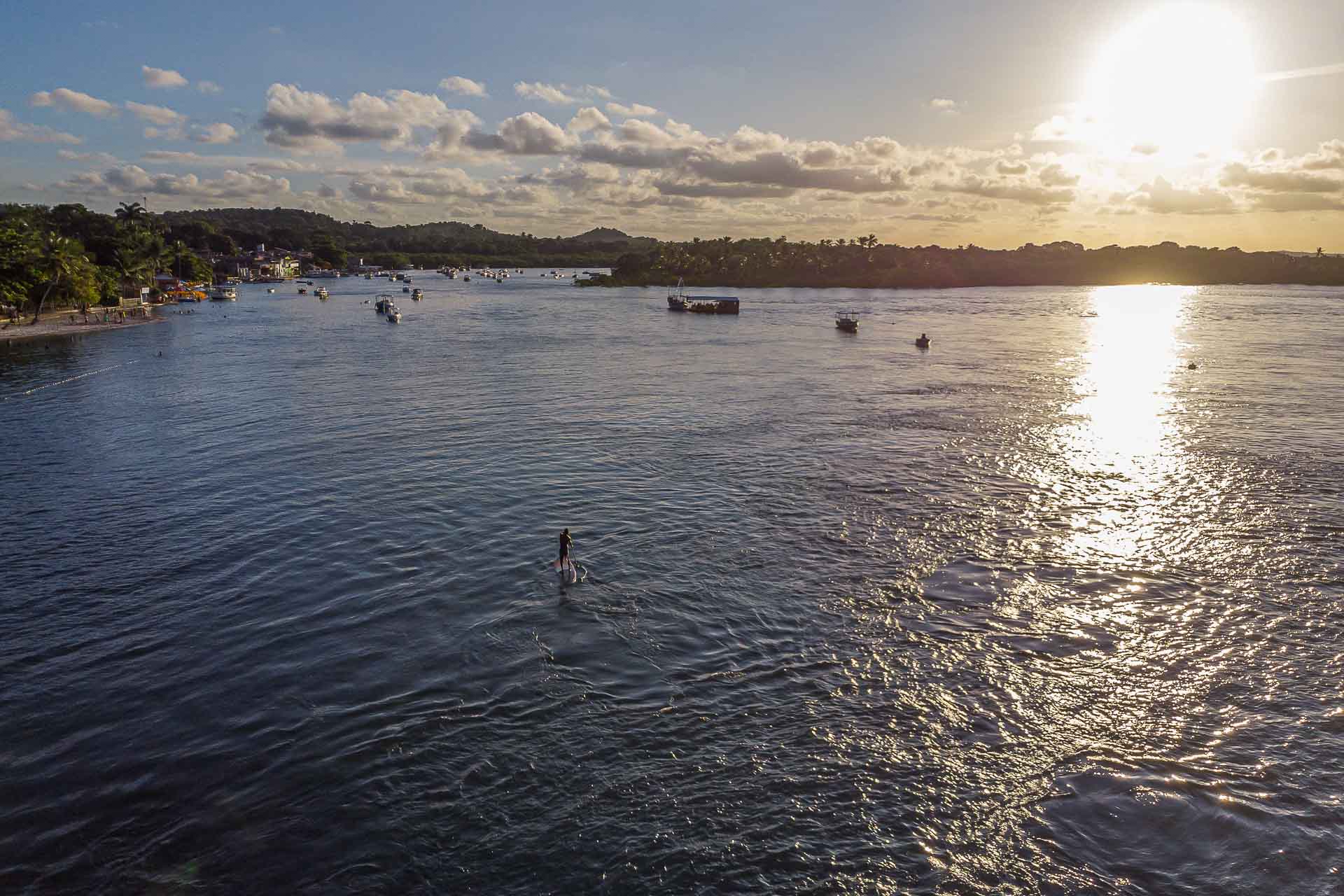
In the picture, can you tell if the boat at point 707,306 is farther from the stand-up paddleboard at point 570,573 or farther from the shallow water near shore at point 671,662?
the stand-up paddleboard at point 570,573

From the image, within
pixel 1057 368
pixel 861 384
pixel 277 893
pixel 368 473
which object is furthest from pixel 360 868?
pixel 1057 368

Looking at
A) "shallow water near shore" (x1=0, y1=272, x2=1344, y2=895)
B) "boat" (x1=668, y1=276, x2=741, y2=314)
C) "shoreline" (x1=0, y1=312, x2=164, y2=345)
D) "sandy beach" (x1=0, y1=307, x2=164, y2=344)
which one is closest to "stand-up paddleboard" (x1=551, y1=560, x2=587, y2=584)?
"shallow water near shore" (x1=0, y1=272, x2=1344, y2=895)

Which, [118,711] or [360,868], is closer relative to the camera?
[360,868]

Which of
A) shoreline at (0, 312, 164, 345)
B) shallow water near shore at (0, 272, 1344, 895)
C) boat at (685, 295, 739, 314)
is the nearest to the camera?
shallow water near shore at (0, 272, 1344, 895)

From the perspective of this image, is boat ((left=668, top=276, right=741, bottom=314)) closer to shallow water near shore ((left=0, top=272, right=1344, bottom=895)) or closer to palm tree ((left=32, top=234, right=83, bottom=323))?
palm tree ((left=32, top=234, right=83, bottom=323))

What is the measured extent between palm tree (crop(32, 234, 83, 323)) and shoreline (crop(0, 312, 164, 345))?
291cm

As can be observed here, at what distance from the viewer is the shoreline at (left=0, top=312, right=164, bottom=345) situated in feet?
384

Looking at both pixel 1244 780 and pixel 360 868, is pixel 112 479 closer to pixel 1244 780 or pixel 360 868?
pixel 360 868

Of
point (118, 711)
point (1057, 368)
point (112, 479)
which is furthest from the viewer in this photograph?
point (1057, 368)

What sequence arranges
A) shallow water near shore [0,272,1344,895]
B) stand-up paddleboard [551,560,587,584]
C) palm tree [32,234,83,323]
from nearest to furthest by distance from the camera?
shallow water near shore [0,272,1344,895] < stand-up paddleboard [551,560,587,584] < palm tree [32,234,83,323]

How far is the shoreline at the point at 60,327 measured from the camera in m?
117

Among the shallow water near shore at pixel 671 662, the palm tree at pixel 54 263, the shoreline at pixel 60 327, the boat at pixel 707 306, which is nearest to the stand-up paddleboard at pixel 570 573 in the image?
the shallow water near shore at pixel 671 662

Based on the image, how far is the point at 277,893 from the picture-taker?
16641mm

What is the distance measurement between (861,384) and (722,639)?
64888 mm
